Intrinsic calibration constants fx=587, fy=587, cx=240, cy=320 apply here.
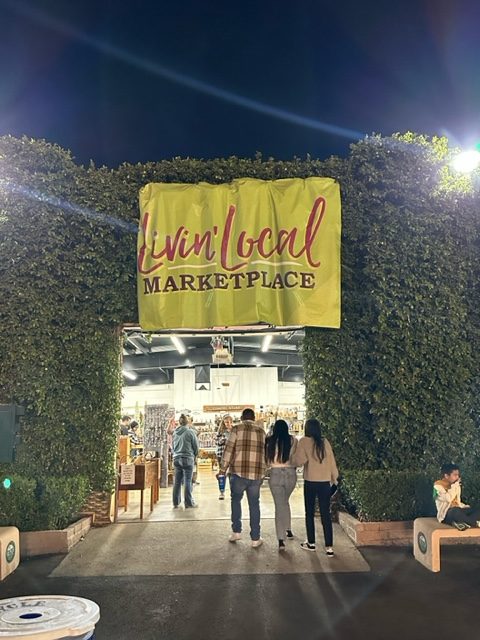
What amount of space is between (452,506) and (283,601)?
2.39 meters

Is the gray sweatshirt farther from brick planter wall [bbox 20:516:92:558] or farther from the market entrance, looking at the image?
the market entrance

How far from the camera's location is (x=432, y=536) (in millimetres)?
6367

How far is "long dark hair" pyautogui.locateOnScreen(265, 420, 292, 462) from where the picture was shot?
753 centimetres

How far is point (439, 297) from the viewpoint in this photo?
8.77m

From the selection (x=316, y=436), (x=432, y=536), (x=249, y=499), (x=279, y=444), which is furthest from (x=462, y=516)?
(x=249, y=499)

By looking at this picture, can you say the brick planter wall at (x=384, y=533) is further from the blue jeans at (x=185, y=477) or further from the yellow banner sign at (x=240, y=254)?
the blue jeans at (x=185, y=477)

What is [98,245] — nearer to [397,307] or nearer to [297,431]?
[397,307]

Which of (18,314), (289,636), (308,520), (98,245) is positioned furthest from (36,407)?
(289,636)

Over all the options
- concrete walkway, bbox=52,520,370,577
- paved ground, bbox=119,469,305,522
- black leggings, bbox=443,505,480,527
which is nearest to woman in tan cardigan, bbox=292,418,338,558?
concrete walkway, bbox=52,520,370,577

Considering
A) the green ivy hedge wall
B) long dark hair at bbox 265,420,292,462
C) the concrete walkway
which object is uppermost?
the green ivy hedge wall

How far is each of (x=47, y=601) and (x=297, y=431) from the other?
49.7 ft

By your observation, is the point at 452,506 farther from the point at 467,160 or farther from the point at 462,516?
the point at 467,160

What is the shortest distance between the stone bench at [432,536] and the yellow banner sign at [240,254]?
3.26 metres

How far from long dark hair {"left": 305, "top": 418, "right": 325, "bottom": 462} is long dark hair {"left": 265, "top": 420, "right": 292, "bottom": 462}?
11.0 inches
